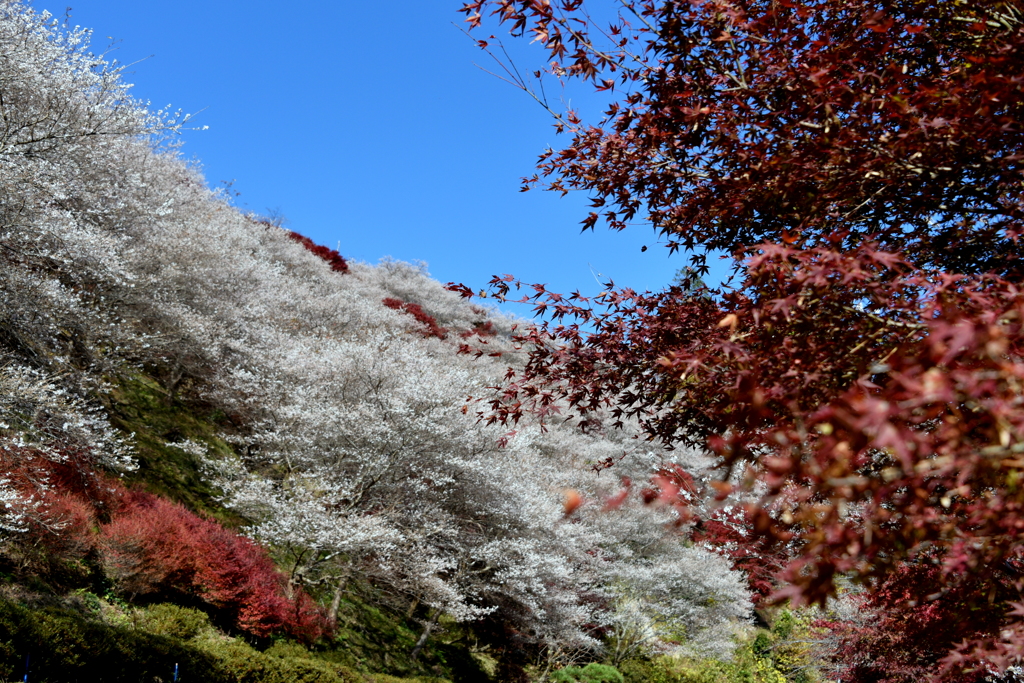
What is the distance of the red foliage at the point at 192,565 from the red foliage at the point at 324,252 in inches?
1153

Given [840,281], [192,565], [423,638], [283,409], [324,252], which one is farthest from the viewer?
[324,252]

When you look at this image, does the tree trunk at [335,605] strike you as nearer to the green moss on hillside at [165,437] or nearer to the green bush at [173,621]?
the green moss on hillside at [165,437]

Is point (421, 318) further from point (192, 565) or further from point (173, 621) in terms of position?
point (173, 621)

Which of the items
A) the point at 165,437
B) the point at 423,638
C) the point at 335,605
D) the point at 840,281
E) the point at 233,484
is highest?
the point at 840,281

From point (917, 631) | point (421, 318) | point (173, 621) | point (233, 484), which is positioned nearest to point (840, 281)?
point (917, 631)

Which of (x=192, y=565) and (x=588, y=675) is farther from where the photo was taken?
(x=588, y=675)

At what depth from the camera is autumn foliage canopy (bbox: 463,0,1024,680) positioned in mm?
1526

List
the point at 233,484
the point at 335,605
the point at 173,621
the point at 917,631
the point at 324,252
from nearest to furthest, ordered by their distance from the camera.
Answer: the point at 917,631
the point at 173,621
the point at 233,484
the point at 335,605
the point at 324,252

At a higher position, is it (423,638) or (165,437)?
(165,437)

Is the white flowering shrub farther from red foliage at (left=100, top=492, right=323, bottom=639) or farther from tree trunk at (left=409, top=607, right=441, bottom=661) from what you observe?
red foliage at (left=100, top=492, right=323, bottom=639)

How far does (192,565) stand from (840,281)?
34.0ft

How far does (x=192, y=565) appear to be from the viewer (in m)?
9.23

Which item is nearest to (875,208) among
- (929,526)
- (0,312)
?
(929,526)

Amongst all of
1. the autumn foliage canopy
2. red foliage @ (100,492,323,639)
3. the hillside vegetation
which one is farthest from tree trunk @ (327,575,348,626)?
the autumn foliage canopy
